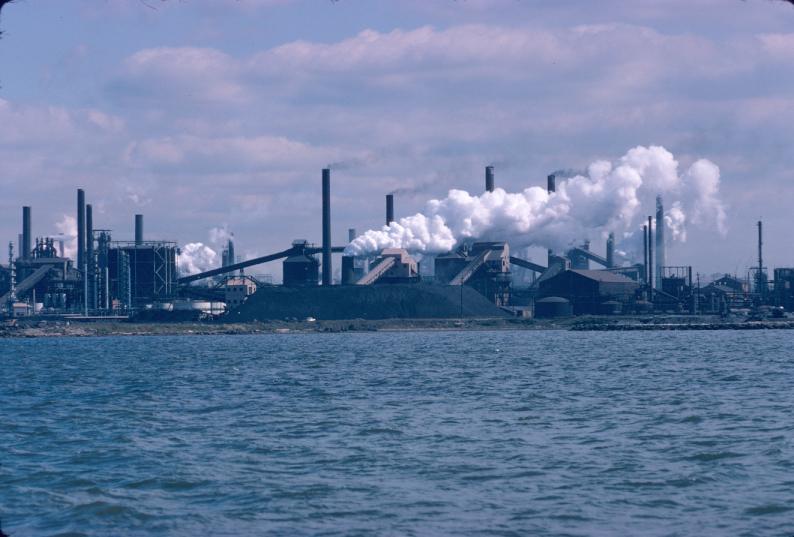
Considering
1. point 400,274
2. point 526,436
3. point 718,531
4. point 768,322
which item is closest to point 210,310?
point 400,274

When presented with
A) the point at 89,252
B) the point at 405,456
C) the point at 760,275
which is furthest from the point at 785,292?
the point at 405,456

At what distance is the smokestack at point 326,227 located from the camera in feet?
502

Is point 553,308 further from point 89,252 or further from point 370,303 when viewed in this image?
point 89,252

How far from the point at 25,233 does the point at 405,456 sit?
161m

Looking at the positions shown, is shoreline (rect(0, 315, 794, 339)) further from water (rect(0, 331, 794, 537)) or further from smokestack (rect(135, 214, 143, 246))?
water (rect(0, 331, 794, 537))

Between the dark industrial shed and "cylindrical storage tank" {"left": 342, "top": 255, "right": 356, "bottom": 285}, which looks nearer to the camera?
the dark industrial shed

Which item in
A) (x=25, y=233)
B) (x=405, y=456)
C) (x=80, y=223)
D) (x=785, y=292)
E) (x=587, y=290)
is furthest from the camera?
(x=25, y=233)

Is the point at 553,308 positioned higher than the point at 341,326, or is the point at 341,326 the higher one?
the point at 553,308

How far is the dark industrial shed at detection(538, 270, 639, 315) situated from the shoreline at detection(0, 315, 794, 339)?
5644 mm

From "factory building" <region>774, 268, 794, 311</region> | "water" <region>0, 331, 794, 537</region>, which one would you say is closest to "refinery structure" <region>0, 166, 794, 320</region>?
"factory building" <region>774, 268, 794, 311</region>

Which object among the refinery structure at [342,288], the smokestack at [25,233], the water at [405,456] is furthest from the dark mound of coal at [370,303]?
the water at [405,456]

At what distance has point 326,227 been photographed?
513 ft

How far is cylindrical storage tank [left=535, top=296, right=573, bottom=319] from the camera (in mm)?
147875

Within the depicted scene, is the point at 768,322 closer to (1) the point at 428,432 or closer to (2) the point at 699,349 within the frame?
(2) the point at 699,349
